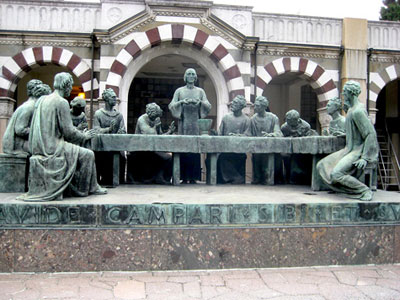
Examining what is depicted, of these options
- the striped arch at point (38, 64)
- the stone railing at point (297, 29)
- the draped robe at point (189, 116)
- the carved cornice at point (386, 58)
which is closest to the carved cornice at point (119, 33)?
the striped arch at point (38, 64)

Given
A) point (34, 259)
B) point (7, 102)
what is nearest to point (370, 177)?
point (34, 259)

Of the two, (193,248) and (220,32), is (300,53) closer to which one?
(220,32)

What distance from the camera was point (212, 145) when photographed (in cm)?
590

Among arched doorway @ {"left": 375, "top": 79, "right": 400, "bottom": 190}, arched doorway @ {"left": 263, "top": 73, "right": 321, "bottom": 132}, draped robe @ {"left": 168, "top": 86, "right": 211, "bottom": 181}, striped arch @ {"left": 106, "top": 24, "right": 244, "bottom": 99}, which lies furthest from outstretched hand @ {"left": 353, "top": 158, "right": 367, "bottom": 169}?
arched doorway @ {"left": 263, "top": 73, "right": 321, "bottom": 132}

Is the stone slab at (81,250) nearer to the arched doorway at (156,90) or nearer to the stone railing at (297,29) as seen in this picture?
the stone railing at (297,29)

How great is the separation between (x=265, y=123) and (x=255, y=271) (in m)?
3.40

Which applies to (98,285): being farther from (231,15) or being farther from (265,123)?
(231,15)

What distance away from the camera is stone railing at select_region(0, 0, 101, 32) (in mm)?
10633

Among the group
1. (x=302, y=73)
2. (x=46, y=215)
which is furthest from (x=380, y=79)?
(x=46, y=215)

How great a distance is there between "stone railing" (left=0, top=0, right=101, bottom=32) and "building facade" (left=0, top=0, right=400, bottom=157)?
3cm

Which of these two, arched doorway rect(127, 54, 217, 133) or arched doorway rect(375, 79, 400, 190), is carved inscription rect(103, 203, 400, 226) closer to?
arched doorway rect(375, 79, 400, 190)

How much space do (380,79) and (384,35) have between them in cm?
139

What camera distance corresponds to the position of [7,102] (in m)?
10.7

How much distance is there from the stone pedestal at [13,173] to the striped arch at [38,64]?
5748 millimetres
